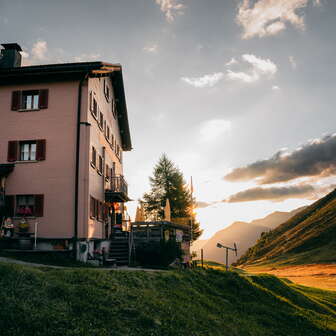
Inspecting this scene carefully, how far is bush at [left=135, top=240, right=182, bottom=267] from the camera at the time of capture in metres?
18.7

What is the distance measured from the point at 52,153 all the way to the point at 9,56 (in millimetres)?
7365

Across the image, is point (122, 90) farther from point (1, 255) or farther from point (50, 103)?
point (1, 255)

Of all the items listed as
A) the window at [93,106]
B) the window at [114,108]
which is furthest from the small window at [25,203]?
the window at [114,108]

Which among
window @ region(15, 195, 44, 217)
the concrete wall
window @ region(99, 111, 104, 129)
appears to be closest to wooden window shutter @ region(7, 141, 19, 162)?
window @ region(15, 195, 44, 217)

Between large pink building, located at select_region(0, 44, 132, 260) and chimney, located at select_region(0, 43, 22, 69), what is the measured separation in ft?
8.34

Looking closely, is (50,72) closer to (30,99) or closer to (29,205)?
(30,99)

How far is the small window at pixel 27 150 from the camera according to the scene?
19.8 meters

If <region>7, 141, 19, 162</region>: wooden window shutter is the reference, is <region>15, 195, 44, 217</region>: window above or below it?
below

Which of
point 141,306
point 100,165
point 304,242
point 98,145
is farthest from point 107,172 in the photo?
point 304,242

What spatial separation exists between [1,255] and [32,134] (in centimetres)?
705

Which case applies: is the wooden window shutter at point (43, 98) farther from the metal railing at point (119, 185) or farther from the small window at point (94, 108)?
the metal railing at point (119, 185)

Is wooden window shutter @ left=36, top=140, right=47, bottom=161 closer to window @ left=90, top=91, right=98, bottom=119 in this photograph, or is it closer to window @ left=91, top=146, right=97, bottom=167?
window @ left=91, top=146, right=97, bottom=167

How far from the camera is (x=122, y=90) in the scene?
28.8 metres

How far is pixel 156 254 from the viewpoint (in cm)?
1881
